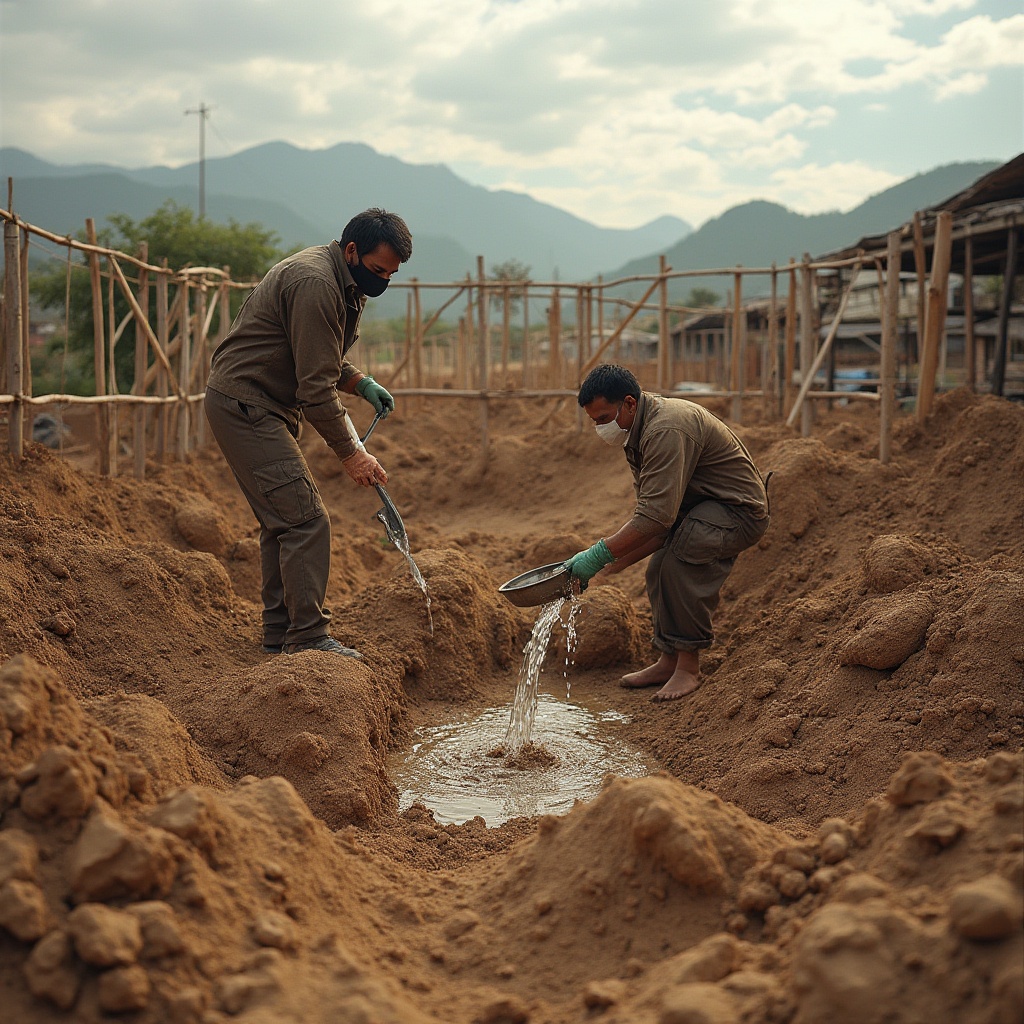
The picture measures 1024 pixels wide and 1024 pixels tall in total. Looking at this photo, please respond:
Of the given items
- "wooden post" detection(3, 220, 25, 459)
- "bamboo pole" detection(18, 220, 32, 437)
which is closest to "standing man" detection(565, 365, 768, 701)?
"wooden post" detection(3, 220, 25, 459)

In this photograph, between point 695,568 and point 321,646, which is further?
point 695,568

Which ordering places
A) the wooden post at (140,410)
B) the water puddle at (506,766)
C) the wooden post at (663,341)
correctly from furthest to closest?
the wooden post at (663,341) < the wooden post at (140,410) < the water puddle at (506,766)

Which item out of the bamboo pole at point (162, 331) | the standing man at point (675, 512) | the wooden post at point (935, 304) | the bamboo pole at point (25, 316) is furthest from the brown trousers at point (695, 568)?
the bamboo pole at point (162, 331)

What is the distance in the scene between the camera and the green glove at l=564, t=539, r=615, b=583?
405 centimetres

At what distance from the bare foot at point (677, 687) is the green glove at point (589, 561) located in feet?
3.23

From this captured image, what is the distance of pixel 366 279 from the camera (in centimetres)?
422

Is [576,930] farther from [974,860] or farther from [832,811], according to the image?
[832,811]

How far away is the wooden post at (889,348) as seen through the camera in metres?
7.00

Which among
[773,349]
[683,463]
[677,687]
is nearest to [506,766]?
[677,687]

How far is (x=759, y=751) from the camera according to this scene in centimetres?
388

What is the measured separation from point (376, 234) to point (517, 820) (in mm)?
2402

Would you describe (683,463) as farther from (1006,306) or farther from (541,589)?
(1006,306)

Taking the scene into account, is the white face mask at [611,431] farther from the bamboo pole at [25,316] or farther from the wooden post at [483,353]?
the wooden post at [483,353]

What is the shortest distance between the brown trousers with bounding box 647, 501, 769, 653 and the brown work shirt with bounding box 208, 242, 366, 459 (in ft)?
5.18
